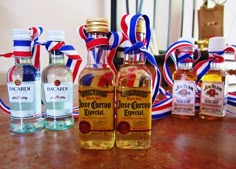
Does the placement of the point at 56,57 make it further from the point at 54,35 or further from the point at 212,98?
the point at 212,98

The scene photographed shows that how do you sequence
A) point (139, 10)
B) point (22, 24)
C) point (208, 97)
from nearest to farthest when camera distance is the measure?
1. point (208, 97)
2. point (22, 24)
3. point (139, 10)

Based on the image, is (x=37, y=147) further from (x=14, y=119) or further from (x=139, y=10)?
(x=139, y=10)

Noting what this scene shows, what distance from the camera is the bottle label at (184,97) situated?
0.56 metres

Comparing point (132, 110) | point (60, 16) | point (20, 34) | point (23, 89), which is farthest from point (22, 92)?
point (60, 16)

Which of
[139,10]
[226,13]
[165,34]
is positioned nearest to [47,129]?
[139,10]

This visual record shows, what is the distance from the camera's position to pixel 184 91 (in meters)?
0.57

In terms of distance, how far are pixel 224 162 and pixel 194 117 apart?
253mm

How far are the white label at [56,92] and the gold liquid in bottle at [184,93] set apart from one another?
27 cm

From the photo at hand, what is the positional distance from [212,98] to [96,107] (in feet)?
1.06

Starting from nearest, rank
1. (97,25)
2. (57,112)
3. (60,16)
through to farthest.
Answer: (97,25), (57,112), (60,16)

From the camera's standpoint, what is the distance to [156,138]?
435mm

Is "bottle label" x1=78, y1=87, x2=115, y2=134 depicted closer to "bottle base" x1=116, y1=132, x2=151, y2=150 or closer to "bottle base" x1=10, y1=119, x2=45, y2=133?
"bottle base" x1=116, y1=132, x2=151, y2=150

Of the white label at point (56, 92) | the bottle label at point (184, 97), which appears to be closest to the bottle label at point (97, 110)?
the white label at point (56, 92)

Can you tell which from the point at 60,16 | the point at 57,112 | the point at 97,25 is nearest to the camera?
the point at 97,25
